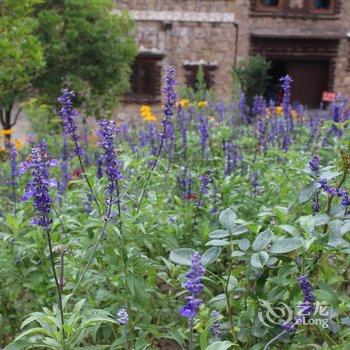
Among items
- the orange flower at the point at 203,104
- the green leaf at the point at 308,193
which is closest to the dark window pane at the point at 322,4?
the orange flower at the point at 203,104

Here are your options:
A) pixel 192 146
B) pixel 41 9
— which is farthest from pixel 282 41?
pixel 192 146

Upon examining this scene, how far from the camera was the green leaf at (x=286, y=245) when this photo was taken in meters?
1.80

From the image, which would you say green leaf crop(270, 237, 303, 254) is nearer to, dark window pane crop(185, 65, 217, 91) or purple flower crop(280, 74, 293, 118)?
purple flower crop(280, 74, 293, 118)

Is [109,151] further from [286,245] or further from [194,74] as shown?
[194,74]

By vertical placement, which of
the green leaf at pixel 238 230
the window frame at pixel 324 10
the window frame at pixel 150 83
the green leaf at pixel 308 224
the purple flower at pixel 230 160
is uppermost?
the window frame at pixel 324 10

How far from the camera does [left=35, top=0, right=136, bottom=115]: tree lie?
33.7 feet

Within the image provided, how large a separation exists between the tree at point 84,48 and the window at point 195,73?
457cm

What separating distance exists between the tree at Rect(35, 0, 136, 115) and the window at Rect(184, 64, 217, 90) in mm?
4569

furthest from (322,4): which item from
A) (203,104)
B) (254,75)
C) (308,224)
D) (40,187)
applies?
(40,187)

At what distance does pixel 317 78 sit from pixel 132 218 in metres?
15.9

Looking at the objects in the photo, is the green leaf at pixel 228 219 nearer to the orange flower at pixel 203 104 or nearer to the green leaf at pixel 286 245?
the green leaf at pixel 286 245

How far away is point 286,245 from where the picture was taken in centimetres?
183

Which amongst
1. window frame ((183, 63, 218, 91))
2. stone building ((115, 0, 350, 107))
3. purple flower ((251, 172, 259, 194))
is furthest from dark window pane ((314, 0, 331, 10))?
purple flower ((251, 172, 259, 194))

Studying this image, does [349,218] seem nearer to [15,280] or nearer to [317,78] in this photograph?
[15,280]
